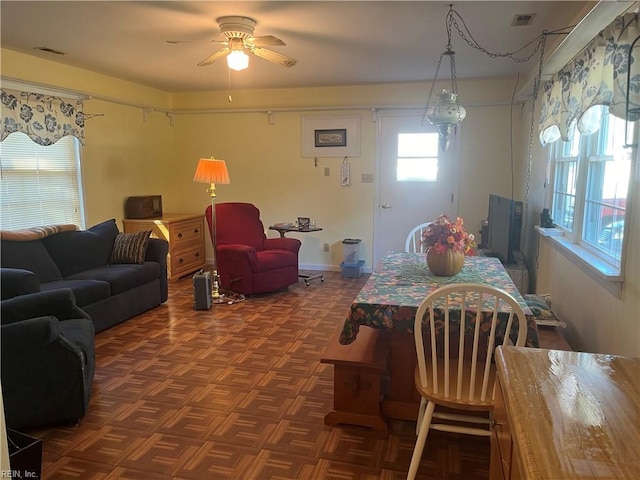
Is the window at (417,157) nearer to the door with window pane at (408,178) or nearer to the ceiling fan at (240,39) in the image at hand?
the door with window pane at (408,178)

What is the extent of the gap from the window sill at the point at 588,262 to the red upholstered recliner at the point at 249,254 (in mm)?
2628

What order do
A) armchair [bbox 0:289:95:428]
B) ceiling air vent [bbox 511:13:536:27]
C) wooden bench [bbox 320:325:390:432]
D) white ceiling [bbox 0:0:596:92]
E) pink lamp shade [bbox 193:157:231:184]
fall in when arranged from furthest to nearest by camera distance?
pink lamp shade [bbox 193:157:231:184] → ceiling air vent [bbox 511:13:536:27] → white ceiling [bbox 0:0:596:92] → wooden bench [bbox 320:325:390:432] → armchair [bbox 0:289:95:428]

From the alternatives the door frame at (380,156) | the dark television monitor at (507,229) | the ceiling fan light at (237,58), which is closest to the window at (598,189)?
the dark television monitor at (507,229)

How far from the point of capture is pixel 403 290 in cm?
240

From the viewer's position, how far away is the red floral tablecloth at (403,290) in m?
2.12

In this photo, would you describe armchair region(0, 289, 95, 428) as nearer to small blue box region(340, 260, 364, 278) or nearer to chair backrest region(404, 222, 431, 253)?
chair backrest region(404, 222, 431, 253)

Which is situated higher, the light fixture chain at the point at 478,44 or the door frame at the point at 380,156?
the light fixture chain at the point at 478,44

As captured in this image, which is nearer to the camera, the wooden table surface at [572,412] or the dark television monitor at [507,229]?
the wooden table surface at [572,412]

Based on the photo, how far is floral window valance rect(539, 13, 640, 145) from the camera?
184cm

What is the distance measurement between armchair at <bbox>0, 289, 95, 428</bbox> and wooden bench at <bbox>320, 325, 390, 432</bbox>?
4.38ft

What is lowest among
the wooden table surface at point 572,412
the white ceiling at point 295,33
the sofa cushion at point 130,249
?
the sofa cushion at point 130,249

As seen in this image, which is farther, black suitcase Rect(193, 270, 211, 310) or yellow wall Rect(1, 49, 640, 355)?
yellow wall Rect(1, 49, 640, 355)

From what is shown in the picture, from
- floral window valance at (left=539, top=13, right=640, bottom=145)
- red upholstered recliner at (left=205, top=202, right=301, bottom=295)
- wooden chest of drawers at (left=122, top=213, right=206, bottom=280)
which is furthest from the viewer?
wooden chest of drawers at (left=122, top=213, right=206, bottom=280)

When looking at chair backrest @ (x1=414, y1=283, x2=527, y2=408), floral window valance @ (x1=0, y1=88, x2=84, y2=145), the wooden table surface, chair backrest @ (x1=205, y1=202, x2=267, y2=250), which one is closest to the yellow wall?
floral window valance @ (x1=0, y1=88, x2=84, y2=145)
